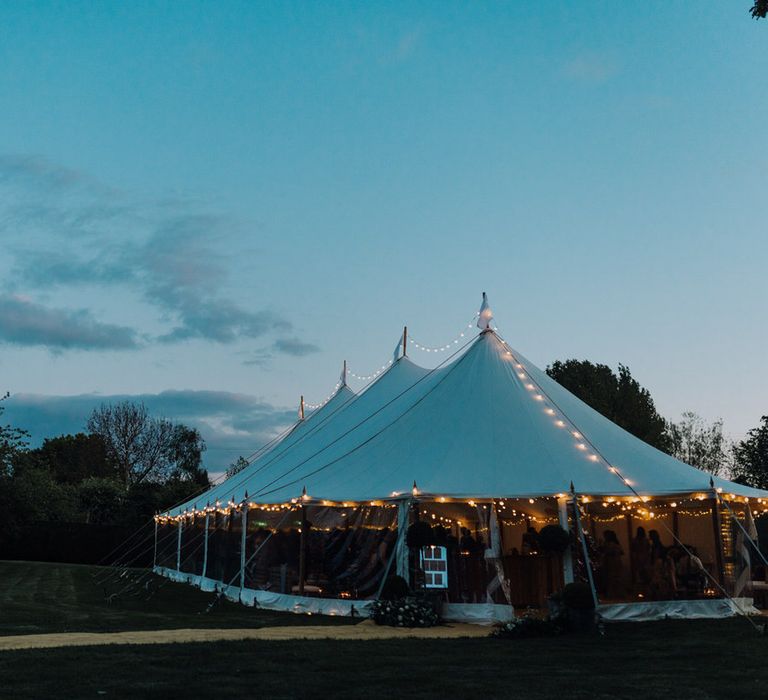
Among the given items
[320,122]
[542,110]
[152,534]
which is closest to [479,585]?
[542,110]

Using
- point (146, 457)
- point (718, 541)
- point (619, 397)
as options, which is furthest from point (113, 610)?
point (146, 457)

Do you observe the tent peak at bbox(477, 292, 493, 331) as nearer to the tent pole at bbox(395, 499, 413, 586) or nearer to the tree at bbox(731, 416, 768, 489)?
the tent pole at bbox(395, 499, 413, 586)

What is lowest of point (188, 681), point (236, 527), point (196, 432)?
point (188, 681)

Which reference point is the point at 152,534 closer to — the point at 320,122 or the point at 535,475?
the point at 320,122

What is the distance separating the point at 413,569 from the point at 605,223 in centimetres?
831

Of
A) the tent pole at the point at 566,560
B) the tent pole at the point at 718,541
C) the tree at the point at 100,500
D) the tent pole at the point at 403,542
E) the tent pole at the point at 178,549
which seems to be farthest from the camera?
the tree at the point at 100,500

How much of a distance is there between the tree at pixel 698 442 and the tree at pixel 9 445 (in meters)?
26.2

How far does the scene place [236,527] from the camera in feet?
48.1

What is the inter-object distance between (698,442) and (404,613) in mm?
31001

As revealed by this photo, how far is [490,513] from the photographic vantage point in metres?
10.7

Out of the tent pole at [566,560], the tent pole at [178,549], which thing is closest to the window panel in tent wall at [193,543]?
the tent pole at [178,549]

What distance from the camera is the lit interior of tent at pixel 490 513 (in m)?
10.6

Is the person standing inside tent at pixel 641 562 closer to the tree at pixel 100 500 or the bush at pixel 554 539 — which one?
the bush at pixel 554 539

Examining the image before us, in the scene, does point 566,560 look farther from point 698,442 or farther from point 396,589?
point 698,442
